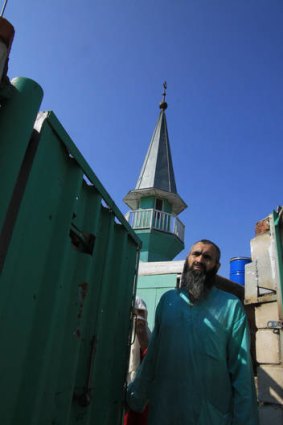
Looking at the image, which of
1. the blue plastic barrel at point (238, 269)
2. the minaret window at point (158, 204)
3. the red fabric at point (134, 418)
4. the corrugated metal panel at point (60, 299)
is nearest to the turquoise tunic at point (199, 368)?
the corrugated metal panel at point (60, 299)

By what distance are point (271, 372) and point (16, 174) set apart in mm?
3126

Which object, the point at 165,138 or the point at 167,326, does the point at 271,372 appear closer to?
the point at 167,326

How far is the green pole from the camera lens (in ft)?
4.30

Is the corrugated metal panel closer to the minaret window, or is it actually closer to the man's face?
the man's face

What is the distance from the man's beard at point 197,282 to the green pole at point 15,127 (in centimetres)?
167

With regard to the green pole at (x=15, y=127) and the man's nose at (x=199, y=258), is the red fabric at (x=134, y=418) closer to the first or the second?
the man's nose at (x=199, y=258)

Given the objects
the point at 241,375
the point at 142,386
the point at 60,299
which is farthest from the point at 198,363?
the point at 60,299

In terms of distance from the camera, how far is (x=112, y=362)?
7.91 feet

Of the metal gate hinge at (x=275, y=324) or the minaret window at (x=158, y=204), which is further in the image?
the minaret window at (x=158, y=204)

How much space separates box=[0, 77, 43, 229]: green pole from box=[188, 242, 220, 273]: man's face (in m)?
1.73

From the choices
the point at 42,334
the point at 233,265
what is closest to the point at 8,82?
the point at 42,334

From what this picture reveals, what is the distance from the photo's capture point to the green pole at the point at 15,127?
4.30 ft

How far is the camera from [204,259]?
8.76 ft

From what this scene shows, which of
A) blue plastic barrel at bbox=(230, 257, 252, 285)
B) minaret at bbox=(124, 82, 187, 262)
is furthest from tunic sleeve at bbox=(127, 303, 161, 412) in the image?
minaret at bbox=(124, 82, 187, 262)
